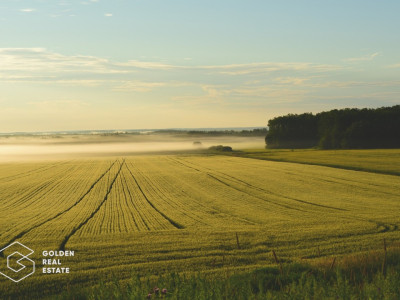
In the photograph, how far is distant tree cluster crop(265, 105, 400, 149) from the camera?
107 m

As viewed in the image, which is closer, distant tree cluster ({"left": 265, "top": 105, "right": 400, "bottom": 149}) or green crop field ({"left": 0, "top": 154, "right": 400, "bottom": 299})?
green crop field ({"left": 0, "top": 154, "right": 400, "bottom": 299})

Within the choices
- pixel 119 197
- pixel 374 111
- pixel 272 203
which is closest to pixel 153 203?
pixel 119 197

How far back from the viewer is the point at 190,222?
23.3 m

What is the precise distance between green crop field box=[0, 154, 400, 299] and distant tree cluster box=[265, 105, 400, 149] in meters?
64.6

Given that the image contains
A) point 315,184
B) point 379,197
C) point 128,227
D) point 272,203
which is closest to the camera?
point 128,227

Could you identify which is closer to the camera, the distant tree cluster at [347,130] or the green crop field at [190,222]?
the green crop field at [190,222]

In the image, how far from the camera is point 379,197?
3344cm

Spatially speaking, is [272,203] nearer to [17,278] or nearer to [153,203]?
[153,203]

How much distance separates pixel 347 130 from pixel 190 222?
95566 mm

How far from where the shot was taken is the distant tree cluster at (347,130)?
10662 cm

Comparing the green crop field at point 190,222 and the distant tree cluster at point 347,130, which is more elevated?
the distant tree cluster at point 347,130

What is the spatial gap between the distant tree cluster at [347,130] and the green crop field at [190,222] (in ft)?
212

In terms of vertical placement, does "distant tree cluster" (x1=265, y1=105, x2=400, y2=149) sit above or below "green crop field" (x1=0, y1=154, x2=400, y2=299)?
above

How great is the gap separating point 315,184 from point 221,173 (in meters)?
A: 14.4
